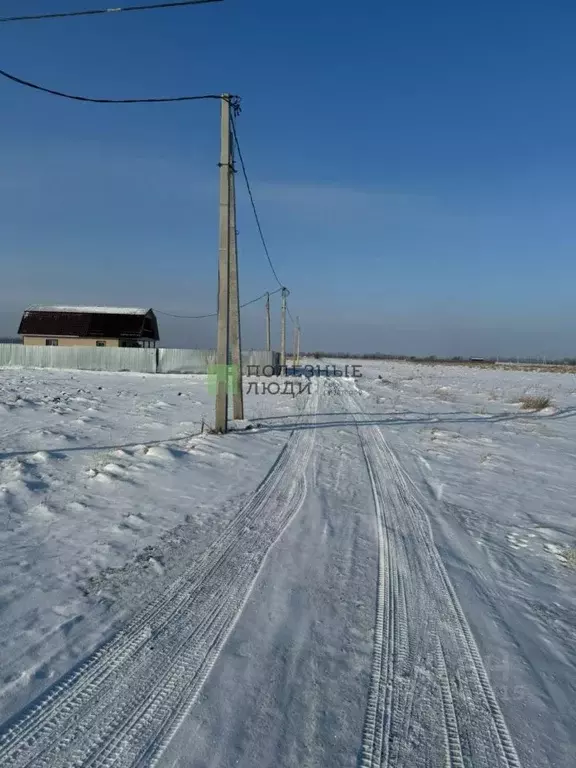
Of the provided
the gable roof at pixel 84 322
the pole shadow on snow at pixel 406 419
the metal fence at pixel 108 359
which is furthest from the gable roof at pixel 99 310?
the pole shadow on snow at pixel 406 419

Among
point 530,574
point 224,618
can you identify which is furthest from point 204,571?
point 530,574

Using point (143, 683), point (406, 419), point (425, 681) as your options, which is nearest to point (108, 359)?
point (406, 419)

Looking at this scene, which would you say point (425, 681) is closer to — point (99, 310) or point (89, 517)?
point (89, 517)

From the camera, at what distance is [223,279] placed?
1091 centimetres

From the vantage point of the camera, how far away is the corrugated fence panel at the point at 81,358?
40.8 metres

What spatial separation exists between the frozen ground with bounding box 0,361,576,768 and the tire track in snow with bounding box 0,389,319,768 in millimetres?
11

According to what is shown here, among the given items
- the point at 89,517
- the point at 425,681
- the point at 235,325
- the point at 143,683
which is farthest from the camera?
the point at 235,325

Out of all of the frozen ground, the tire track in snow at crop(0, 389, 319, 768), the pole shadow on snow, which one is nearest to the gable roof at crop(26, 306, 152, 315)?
the pole shadow on snow

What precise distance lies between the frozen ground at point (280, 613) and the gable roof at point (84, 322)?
41.4 metres

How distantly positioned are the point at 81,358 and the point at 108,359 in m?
2.15

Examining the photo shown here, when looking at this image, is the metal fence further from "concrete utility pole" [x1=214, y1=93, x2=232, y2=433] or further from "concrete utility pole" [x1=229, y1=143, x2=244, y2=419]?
"concrete utility pole" [x1=214, y1=93, x2=232, y2=433]

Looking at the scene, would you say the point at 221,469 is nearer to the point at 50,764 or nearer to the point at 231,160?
the point at 50,764

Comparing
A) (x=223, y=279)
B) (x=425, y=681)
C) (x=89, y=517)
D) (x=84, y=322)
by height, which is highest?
(x=84, y=322)

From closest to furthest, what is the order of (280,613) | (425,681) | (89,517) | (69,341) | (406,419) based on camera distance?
1. (425,681)
2. (280,613)
3. (89,517)
4. (406,419)
5. (69,341)
